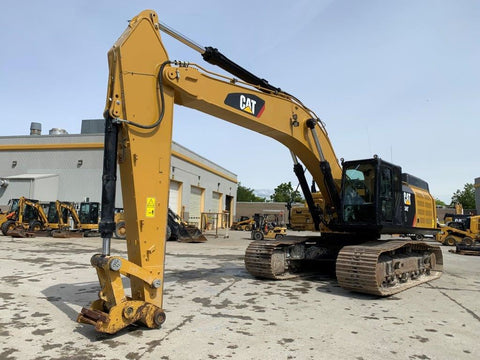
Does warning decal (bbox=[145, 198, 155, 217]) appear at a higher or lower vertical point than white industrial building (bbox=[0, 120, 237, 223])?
lower

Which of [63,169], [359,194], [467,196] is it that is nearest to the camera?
[359,194]

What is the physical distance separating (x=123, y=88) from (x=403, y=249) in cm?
773

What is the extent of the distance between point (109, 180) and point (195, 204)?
1212 inches

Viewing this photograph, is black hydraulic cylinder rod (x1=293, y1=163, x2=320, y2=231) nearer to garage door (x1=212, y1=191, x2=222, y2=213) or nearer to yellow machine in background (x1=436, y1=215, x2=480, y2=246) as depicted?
yellow machine in background (x1=436, y1=215, x2=480, y2=246)

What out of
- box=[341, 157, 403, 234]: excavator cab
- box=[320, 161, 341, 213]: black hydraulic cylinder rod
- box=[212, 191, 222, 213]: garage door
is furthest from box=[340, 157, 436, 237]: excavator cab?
box=[212, 191, 222, 213]: garage door

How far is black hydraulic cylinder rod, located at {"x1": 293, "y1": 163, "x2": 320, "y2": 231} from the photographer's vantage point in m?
9.17

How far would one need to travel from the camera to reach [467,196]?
234ft

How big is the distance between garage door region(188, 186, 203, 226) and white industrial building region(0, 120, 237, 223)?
51 centimetres

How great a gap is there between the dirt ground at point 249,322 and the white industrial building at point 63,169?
1802 cm

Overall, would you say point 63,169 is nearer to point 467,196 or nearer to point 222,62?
point 222,62

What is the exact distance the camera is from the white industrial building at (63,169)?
26766 mm

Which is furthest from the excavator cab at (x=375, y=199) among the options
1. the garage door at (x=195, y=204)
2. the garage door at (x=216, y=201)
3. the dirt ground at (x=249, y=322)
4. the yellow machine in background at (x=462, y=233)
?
the garage door at (x=216, y=201)

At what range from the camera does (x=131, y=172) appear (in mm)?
4883

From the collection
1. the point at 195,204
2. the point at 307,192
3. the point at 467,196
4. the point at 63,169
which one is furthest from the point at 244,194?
the point at 307,192
